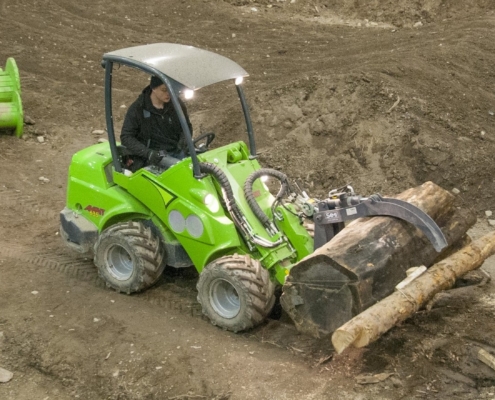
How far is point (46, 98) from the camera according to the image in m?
12.8

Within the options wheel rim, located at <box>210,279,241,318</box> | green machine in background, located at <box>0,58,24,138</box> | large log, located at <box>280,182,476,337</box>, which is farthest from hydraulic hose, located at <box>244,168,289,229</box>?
green machine in background, located at <box>0,58,24,138</box>

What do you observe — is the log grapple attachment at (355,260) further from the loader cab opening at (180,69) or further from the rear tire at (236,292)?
the loader cab opening at (180,69)

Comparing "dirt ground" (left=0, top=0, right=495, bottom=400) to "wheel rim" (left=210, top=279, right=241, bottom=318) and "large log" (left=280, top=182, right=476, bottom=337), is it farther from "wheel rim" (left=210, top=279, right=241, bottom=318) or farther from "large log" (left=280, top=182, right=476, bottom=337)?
"large log" (left=280, top=182, right=476, bottom=337)

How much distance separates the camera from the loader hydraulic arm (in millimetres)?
6285

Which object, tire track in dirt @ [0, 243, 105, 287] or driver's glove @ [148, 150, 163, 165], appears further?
tire track in dirt @ [0, 243, 105, 287]

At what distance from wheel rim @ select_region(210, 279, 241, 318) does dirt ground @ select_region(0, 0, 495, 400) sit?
221mm

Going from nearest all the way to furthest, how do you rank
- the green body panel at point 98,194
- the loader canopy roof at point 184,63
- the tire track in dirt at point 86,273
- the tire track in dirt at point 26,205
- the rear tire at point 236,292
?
the rear tire at point 236,292
the loader canopy roof at point 184,63
the tire track in dirt at point 86,273
the green body panel at point 98,194
the tire track in dirt at point 26,205

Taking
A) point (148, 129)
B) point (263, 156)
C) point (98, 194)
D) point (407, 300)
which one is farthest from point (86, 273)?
point (407, 300)

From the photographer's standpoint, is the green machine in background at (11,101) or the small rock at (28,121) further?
the small rock at (28,121)

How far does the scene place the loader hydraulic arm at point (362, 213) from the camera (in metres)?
6.29

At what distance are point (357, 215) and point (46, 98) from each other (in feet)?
26.0

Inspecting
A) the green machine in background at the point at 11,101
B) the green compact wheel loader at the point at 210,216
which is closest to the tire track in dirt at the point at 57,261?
the green compact wheel loader at the point at 210,216

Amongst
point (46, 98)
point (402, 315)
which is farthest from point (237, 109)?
point (402, 315)

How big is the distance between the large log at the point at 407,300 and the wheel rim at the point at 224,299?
1.46 meters
